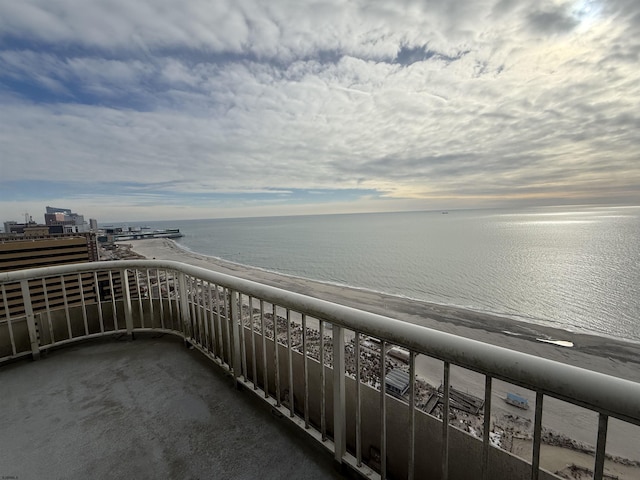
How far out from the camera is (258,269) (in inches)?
1495

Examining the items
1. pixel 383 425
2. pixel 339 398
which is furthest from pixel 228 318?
pixel 383 425

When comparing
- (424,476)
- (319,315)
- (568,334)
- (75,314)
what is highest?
(319,315)

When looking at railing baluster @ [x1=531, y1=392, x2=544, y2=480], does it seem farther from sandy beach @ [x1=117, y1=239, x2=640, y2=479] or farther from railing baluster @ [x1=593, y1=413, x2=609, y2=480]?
sandy beach @ [x1=117, y1=239, x2=640, y2=479]

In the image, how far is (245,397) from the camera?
2.29 metres

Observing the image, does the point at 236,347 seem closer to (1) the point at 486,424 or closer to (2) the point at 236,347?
(2) the point at 236,347

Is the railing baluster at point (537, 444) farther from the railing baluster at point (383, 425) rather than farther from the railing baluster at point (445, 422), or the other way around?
the railing baluster at point (383, 425)

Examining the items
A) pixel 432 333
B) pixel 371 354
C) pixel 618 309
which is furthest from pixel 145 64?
pixel 618 309

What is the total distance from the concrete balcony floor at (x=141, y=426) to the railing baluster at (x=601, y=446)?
123cm

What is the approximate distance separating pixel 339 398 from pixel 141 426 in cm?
148

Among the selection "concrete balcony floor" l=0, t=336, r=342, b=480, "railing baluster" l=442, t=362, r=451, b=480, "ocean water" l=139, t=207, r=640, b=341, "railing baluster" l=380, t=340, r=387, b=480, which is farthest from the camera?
"ocean water" l=139, t=207, r=640, b=341

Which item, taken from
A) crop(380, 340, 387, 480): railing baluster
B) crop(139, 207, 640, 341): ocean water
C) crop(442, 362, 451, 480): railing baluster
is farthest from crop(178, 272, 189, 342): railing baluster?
crop(139, 207, 640, 341): ocean water

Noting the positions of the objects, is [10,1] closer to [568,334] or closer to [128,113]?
[128,113]

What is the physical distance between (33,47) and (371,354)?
16.6 metres

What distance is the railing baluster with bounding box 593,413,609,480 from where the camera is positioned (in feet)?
2.69
